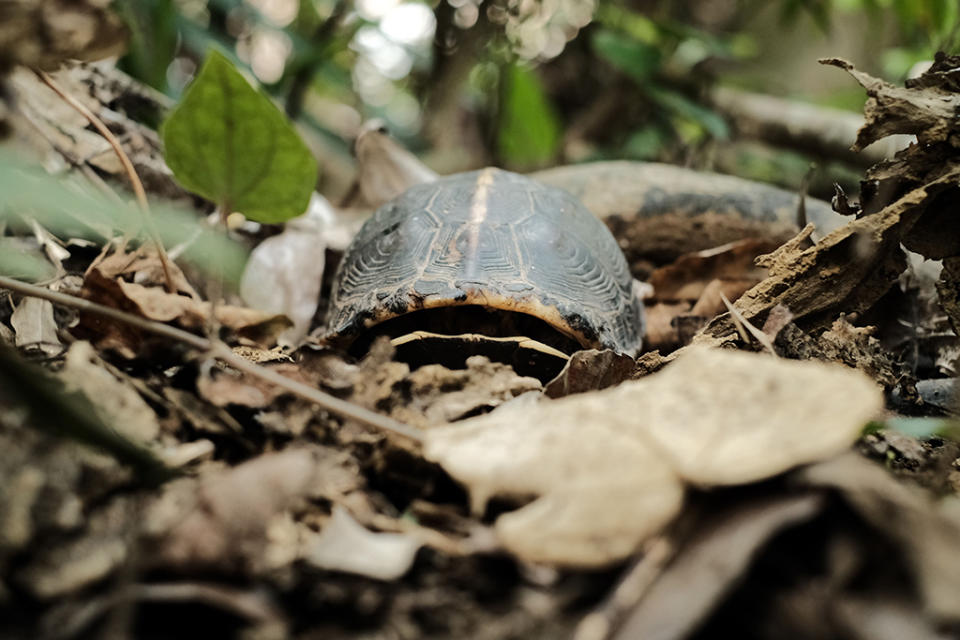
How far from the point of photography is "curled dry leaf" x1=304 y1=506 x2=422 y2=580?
0.95 meters

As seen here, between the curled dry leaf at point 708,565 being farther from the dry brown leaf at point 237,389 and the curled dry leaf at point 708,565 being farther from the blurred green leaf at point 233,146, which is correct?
the blurred green leaf at point 233,146

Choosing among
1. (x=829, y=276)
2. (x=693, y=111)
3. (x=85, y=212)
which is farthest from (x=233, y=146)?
(x=693, y=111)

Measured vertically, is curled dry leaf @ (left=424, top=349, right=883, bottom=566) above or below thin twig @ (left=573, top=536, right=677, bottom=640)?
above

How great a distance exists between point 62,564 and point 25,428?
23 centimetres

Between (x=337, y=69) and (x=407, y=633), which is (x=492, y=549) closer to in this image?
(x=407, y=633)

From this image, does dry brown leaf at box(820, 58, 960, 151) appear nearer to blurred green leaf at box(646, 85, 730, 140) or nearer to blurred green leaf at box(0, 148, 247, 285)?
blurred green leaf at box(0, 148, 247, 285)

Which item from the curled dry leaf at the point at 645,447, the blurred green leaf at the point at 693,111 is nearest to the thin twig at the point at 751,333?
the curled dry leaf at the point at 645,447

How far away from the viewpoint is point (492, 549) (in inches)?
39.1

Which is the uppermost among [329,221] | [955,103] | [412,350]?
[955,103]

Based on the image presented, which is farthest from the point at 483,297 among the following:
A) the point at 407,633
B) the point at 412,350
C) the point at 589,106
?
the point at 589,106

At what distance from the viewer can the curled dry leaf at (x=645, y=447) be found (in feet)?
2.99

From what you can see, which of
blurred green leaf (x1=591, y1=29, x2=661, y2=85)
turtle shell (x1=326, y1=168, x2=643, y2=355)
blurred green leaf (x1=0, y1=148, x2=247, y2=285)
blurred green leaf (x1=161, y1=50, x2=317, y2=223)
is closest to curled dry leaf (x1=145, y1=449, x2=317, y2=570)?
blurred green leaf (x1=0, y1=148, x2=247, y2=285)

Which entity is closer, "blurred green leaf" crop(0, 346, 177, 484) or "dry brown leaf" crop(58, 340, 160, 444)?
"blurred green leaf" crop(0, 346, 177, 484)

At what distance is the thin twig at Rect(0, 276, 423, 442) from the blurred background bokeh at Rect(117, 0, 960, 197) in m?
2.73
